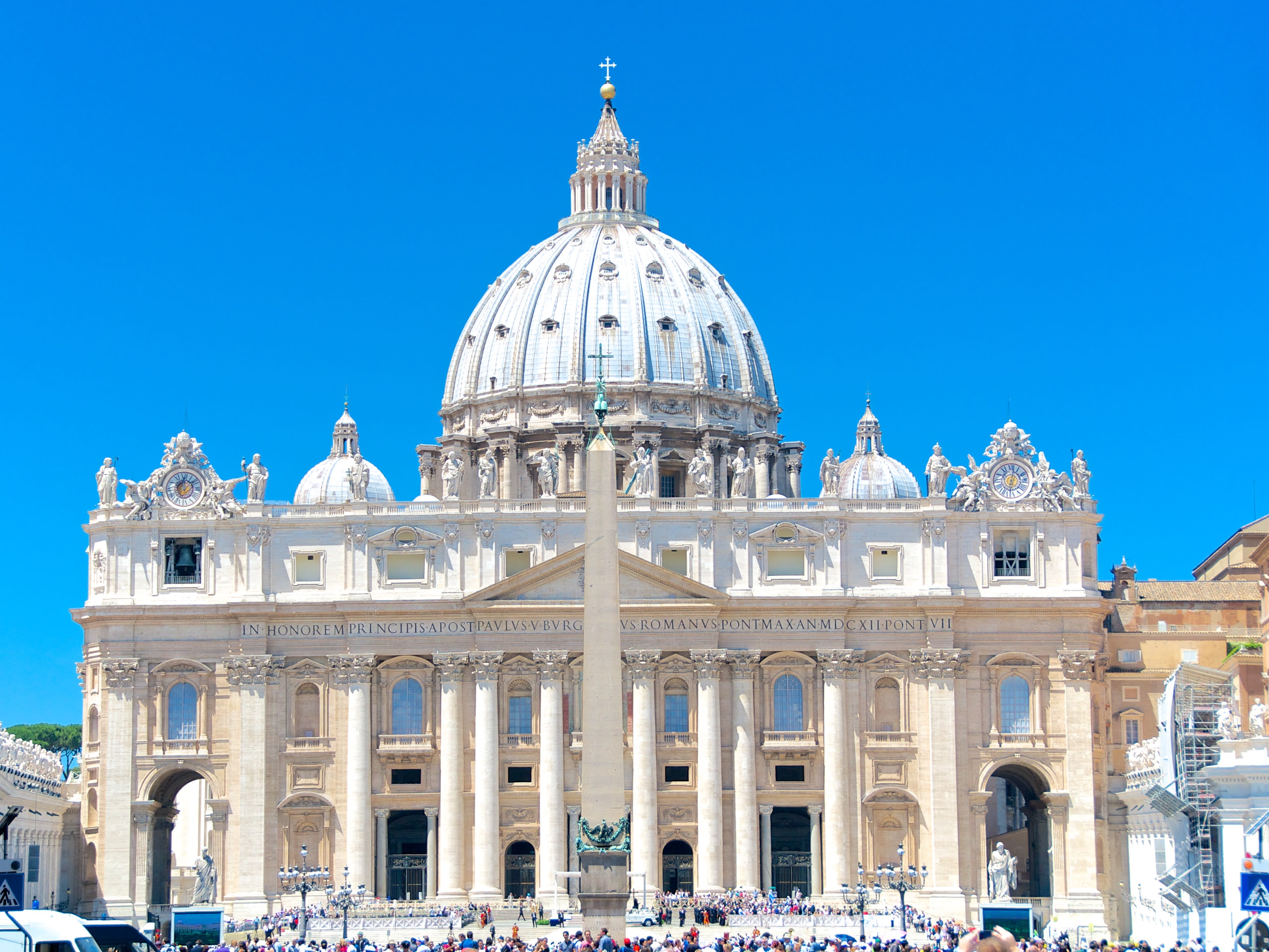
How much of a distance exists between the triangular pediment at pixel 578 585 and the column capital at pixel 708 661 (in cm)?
207

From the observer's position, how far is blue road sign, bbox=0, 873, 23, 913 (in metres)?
39.9

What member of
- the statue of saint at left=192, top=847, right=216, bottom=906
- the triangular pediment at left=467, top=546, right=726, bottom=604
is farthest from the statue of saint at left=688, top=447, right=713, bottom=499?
the statue of saint at left=192, top=847, right=216, bottom=906

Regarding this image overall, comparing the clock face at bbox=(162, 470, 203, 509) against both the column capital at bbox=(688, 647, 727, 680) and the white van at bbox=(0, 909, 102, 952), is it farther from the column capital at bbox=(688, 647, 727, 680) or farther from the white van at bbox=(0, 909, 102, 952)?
the white van at bbox=(0, 909, 102, 952)

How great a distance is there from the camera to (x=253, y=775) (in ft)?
297

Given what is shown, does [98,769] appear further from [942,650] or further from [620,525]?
[942,650]

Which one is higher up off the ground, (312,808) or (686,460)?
(686,460)

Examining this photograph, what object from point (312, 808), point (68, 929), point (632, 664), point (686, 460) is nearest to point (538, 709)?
point (632, 664)

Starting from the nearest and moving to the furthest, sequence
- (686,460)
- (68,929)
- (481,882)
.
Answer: (68,929) → (481,882) → (686,460)

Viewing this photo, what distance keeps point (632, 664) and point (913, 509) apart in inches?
515

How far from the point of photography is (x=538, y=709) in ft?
301

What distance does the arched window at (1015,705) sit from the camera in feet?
301

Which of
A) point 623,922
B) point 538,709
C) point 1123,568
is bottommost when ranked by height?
point 623,922

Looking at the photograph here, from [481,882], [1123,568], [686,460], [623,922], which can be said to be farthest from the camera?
[686,460]

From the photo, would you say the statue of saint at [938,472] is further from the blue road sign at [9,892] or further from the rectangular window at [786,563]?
the blue road sign at [9,892]
